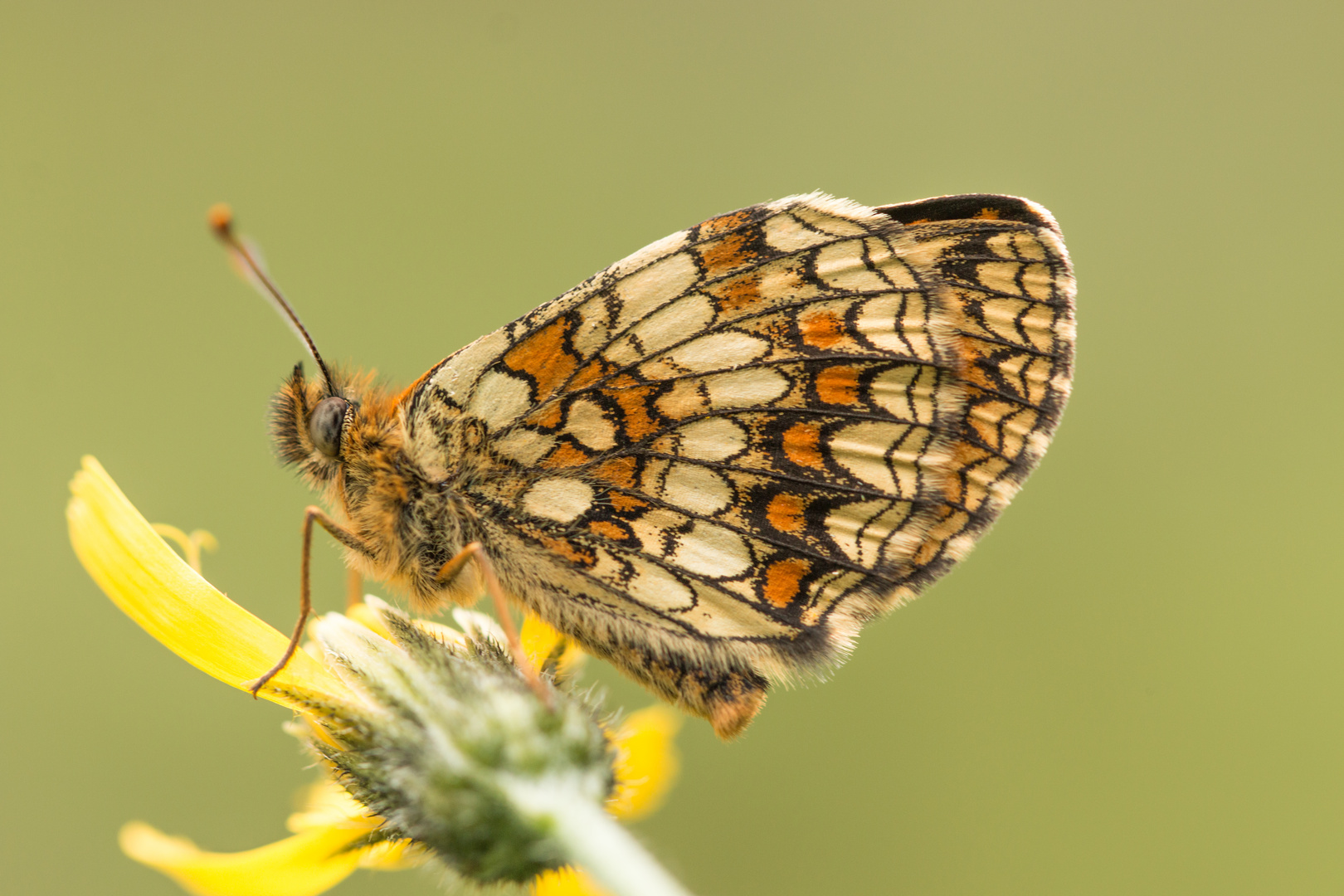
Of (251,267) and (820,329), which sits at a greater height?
(251,267)

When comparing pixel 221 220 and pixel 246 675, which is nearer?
pixel 221 220

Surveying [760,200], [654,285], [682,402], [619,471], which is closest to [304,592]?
[619,471]

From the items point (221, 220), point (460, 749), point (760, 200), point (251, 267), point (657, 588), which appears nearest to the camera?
point (460, 749)

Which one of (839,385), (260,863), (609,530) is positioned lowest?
(260,863)

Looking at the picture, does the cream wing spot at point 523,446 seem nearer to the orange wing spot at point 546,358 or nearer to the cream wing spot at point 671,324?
the orange wing spot at point 546,358

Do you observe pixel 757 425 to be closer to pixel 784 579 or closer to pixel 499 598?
pixel 784 579

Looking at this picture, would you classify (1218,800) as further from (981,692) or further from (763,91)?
(763,91)

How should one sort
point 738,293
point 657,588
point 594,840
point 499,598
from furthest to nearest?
point 738,293
point 657,588
point 499,598
point 594,840
